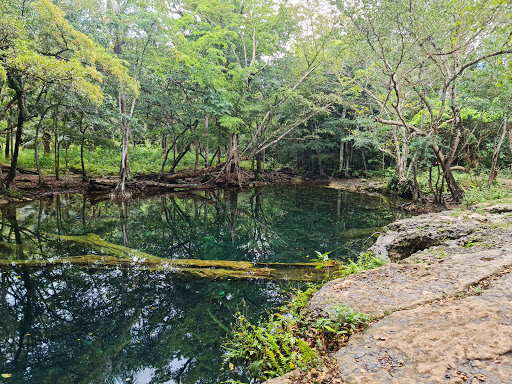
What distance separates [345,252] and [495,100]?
831cm

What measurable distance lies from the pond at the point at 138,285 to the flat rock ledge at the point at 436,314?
144 centimetres

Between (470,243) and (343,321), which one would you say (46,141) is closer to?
(343,321)

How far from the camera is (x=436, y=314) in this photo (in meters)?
2.99

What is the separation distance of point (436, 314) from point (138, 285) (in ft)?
16.4

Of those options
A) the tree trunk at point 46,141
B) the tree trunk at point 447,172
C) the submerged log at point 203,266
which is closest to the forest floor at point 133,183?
the tree trunk at point 46,141

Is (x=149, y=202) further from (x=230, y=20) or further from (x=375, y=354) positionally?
(x=375, y=354)

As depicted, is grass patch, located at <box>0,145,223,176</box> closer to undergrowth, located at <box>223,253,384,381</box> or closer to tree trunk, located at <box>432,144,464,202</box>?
tree trunk, located at <box>432,144,464,202</box>

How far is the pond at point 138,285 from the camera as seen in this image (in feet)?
11.6

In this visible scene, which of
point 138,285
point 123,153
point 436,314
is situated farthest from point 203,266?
point 123,153

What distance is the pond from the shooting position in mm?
3543

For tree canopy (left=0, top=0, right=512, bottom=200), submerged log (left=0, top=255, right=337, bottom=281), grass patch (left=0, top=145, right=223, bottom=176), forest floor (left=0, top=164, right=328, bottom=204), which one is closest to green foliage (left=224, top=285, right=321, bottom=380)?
submerged log (left=0, top=255, right=337, bottom=281)

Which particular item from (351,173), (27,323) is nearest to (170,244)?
(27,323)

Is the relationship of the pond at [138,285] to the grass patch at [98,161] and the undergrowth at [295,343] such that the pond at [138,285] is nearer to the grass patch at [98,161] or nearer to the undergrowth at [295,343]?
the undergrowth at [295,343]

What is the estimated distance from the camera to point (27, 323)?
4234 mm
